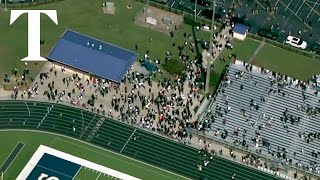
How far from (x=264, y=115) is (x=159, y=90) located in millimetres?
14318

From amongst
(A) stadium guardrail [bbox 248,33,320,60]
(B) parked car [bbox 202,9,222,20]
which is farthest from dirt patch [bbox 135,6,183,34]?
(A) stadium guardrail [bbox 248,33,320,60]

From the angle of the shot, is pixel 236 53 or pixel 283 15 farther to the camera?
pixel 283 15

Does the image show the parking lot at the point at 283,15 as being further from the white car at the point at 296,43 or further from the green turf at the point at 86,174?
the green turf at the point at 86,174

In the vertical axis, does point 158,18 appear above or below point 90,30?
above

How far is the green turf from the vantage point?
107963 mm

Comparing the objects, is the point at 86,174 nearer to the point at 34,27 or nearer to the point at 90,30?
the point at 90,30

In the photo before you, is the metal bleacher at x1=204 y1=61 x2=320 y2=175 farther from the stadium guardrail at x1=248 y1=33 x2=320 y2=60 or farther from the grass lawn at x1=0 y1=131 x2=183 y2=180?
the grass lawn at x1=0 y1=131 x2=183 y2=180

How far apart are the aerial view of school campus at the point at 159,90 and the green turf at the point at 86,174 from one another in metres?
0.12

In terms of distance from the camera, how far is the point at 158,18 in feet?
436

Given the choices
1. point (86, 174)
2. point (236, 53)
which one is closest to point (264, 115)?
point (236, 53)

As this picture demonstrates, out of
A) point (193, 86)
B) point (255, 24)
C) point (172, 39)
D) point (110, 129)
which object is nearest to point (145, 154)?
point (110, 129)

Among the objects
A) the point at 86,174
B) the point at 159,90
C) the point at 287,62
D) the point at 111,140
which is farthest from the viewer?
the point at 287,62

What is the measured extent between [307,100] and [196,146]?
17.4 m

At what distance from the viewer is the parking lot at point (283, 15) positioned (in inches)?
→ 5217
